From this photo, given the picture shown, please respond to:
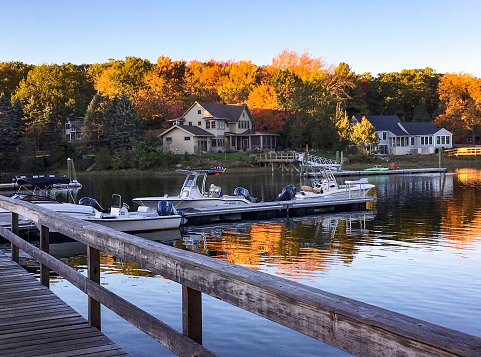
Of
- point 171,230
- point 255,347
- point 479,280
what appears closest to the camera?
point 255,347

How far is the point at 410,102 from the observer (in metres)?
101

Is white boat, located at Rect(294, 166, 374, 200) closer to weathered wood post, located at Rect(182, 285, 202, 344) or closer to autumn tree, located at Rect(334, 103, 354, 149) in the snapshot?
weathered wood post, located at Rect(182, 285, 202, 344)

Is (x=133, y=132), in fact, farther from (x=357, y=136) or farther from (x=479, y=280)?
(x=479, y=280)

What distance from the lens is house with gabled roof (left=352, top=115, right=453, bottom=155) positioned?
8525 centimetres

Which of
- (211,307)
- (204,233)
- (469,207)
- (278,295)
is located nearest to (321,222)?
(204,233)

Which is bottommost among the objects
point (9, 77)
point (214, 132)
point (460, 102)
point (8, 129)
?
point (214, 132)

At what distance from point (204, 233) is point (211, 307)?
41.3ft

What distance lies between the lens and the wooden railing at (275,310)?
2.34 meters

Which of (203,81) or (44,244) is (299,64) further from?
(44,244)

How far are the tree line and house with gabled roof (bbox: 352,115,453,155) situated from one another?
390cm

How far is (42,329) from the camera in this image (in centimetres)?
552

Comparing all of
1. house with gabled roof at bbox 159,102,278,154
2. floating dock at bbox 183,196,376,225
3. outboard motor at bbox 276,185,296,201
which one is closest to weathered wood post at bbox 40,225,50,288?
floating dock at bbox 183,196,376,225

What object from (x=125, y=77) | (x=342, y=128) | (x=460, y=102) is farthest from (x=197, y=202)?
(x=460, y=102)

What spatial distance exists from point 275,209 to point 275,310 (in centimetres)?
2624
